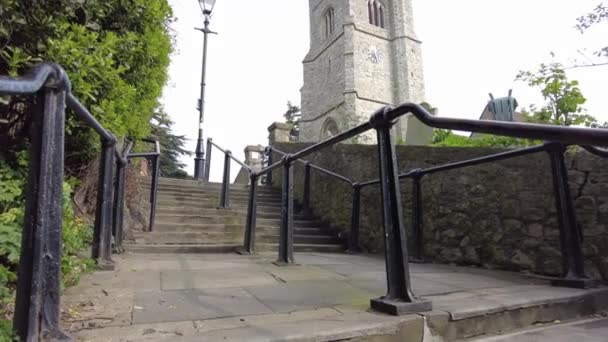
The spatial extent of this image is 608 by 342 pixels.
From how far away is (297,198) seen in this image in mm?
6512

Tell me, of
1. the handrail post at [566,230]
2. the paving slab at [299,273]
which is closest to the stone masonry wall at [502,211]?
the handrail post at [566,230]

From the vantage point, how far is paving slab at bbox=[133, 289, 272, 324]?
1.48 meters

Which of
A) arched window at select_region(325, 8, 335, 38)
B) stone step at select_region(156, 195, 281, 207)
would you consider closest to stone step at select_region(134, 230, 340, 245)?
stone step at select_region(156, 195, 281, 207)

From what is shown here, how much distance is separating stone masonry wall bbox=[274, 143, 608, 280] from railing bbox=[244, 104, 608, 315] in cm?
59

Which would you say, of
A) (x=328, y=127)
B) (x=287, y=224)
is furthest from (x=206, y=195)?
(x=328, y=127)

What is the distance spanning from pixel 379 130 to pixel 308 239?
3073mm

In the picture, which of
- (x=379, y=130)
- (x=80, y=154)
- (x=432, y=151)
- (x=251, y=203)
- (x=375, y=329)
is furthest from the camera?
(x=432, y=151)

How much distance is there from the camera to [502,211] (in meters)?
3.26

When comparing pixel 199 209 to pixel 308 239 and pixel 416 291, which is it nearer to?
pixel 308 239

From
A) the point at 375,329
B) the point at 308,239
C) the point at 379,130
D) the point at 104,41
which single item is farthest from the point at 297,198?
the point at 375,329

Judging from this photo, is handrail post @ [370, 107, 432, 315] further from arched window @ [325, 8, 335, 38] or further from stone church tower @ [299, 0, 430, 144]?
arched window @ [325, 8, 335, 38]

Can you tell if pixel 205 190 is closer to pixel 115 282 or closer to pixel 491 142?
pixel 115 282

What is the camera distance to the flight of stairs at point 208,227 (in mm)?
3848

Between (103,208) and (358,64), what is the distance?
2732 cm
